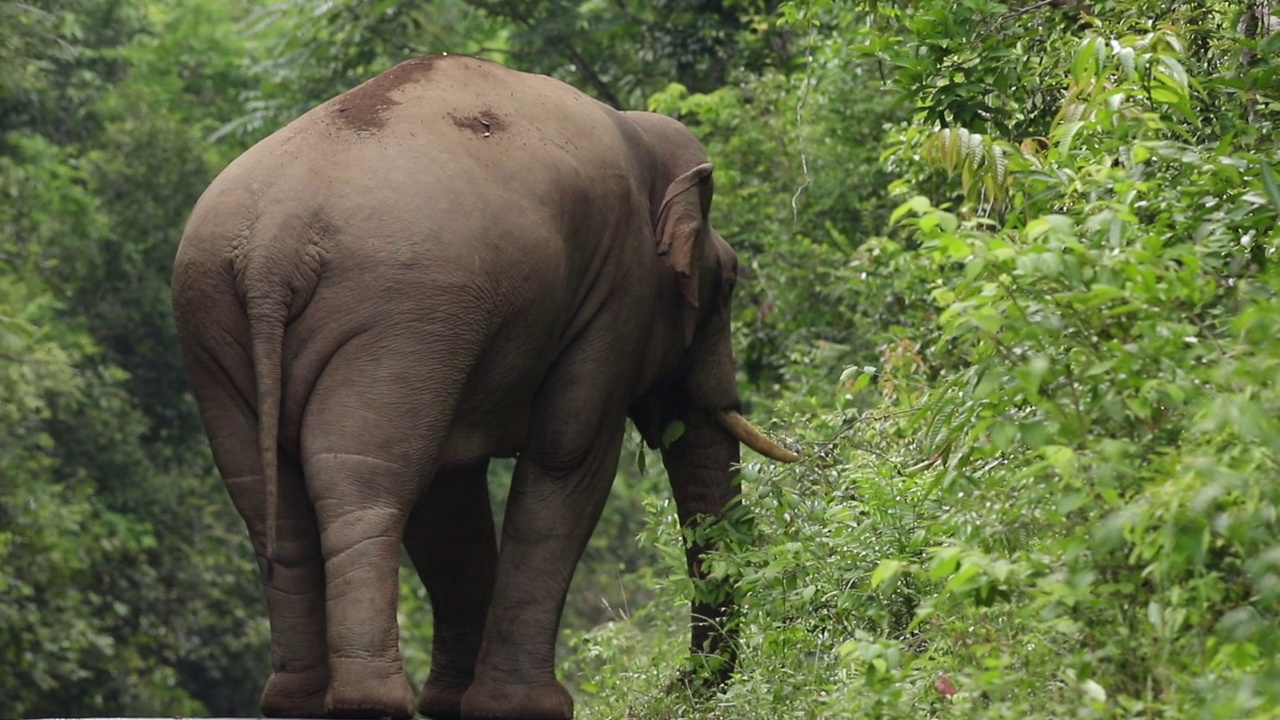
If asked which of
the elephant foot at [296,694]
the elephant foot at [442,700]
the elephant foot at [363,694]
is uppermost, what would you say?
the elephant foot at [363,694]

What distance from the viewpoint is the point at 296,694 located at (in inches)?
251

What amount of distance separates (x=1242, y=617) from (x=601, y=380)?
2998mm

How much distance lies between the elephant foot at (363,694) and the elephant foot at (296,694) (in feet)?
1.23

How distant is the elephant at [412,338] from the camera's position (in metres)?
6.03

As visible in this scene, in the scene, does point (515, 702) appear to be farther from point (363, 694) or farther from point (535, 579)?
point (363, 694)

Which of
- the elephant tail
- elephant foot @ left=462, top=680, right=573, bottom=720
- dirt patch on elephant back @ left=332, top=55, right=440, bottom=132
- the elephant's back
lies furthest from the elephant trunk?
the elephant tail

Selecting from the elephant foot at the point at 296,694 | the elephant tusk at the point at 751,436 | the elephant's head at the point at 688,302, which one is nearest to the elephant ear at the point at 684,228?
the elephant's head at the point at 688,302

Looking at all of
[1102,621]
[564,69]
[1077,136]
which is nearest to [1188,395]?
[1102,621]

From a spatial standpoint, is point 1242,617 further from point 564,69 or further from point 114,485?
point 114,485

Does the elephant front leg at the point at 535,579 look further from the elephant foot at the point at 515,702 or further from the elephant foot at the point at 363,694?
the elephant foot at the point at 363,694

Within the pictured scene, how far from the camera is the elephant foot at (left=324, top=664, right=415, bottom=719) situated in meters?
5.95

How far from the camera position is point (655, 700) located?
7500 mm

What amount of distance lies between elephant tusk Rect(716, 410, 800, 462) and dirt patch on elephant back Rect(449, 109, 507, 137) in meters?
1.87

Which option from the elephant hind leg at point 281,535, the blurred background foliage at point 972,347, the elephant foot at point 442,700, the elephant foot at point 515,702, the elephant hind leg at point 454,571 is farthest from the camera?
the elephant foot at point 442,700
